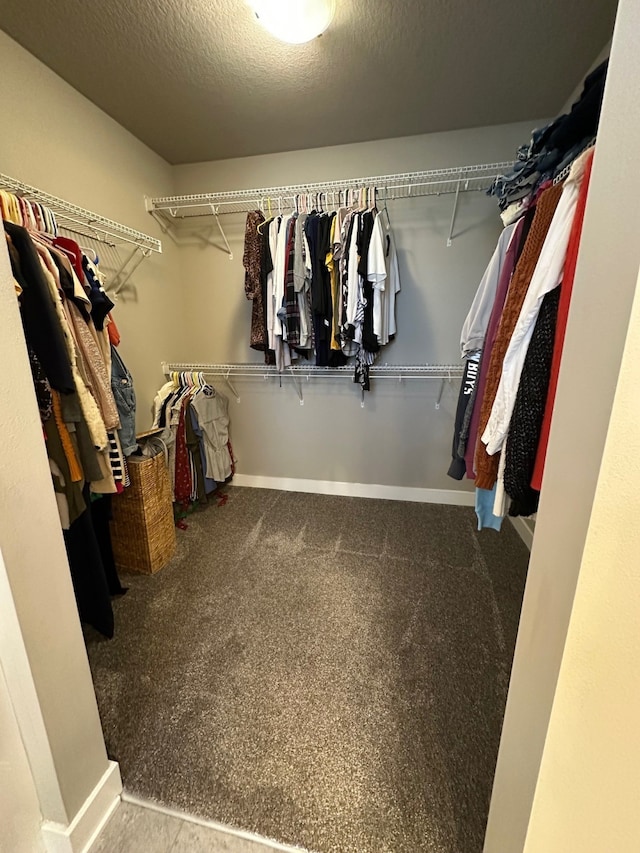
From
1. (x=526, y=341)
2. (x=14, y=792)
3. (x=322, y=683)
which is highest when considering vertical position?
(x=526, y=341)

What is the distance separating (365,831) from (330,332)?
216 cm

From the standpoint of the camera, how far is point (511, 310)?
1.11m

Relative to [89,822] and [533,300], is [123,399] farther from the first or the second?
[533,300]

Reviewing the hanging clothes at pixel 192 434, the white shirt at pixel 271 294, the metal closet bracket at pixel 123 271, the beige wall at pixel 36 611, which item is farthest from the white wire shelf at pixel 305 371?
the beige wall at pixel 36 611

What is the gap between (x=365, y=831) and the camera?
0.92 m

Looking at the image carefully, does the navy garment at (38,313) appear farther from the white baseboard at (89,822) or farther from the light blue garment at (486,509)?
the light blue garment at (486,509)

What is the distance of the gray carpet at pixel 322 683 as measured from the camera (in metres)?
0.98

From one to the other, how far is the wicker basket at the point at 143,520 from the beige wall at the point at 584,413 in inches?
70.5

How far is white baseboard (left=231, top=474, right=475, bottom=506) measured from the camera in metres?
2.65

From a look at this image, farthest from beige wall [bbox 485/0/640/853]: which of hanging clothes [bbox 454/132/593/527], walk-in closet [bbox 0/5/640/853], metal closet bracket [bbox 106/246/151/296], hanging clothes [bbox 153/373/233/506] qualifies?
metal closet bracket [bbox 106/246/151/296]

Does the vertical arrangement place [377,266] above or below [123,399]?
above

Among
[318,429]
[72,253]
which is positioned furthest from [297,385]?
[72,253]

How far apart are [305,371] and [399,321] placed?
780mm

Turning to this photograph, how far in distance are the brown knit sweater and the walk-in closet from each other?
0.01m
